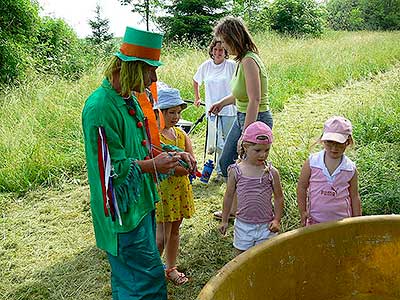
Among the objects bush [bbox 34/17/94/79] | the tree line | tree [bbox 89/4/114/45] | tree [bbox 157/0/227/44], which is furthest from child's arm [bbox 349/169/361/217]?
tree [bbox 89/4/114/45]

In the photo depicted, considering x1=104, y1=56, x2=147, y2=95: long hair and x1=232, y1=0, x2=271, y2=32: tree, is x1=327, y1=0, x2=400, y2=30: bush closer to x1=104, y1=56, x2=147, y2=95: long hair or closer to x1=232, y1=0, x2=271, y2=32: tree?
x1=232, y1=0, x2=271, y2=32: tree

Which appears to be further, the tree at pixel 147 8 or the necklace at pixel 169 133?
the tree at pixel 147 8

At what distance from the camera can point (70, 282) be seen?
3.67 metres

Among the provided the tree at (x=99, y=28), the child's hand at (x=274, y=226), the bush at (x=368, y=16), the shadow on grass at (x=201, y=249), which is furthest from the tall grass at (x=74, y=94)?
the bush at (x=368, y=16)

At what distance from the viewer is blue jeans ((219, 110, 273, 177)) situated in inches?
150

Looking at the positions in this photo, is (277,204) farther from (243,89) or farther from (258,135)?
(243,89)

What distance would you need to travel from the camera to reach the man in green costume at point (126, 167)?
92.3 inches

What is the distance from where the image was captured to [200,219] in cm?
448

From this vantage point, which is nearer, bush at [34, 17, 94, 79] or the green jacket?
the green jacket

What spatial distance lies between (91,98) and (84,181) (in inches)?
132

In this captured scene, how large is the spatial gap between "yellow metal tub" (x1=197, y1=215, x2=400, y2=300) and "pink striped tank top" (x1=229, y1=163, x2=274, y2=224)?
0.65 m

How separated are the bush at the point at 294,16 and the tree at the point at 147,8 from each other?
5.53 meters

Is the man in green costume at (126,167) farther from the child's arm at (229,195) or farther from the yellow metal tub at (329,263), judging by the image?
the yellow metal tub at (329,263)

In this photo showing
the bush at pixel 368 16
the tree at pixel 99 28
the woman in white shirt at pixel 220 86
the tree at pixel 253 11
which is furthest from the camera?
the bush at pixel 368 16
